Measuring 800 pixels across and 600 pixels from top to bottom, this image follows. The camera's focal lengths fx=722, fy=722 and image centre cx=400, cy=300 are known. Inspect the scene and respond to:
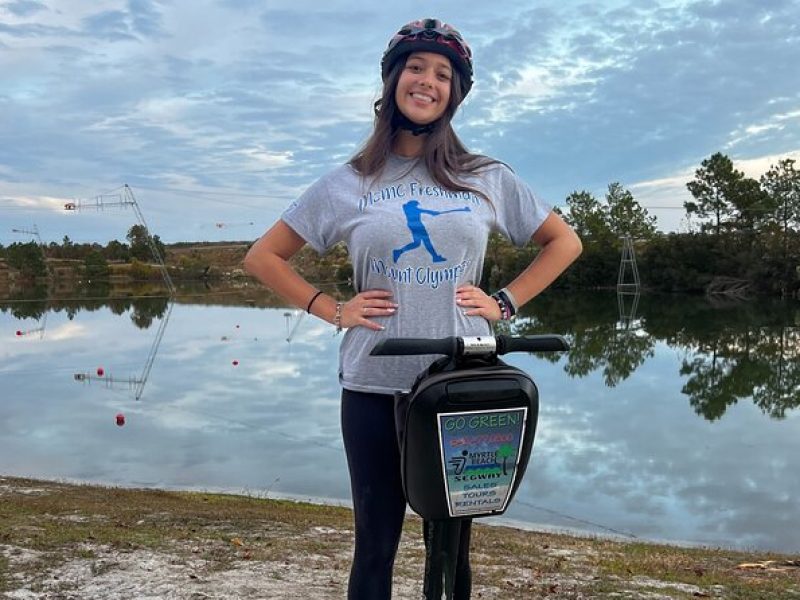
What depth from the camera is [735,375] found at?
84.4 ft

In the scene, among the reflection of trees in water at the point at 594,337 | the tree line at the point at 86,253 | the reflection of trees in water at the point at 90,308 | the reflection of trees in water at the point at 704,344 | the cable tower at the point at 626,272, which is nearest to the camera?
the reflection of trees in water at the point at 704,344

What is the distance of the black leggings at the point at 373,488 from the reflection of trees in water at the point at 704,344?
14283mm

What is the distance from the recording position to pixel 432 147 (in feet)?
6.75

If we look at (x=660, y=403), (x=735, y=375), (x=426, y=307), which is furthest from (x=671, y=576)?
(x=735, y=375)

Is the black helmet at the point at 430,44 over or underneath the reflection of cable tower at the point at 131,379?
over

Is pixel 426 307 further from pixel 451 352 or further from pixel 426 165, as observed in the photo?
pixel 426 165

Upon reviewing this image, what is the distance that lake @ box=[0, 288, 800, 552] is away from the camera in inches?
476

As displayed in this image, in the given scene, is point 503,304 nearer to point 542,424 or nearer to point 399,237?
point 399,237

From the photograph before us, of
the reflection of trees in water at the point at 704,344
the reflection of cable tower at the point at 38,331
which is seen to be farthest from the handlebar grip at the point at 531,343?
the reflection of cable tower at the point at 38,331

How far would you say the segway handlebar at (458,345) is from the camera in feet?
5.49

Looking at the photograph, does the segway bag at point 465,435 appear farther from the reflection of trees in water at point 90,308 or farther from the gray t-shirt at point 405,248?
the reflection of trees in water at point 90,308

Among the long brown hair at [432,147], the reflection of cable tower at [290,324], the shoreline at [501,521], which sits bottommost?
the shoreline at [501,521]

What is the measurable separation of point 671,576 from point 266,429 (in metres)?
13.1

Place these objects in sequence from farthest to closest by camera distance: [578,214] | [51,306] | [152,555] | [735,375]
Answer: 1. [578,214]
2. [51,306]
3. [735,375]
4. [152,555]
